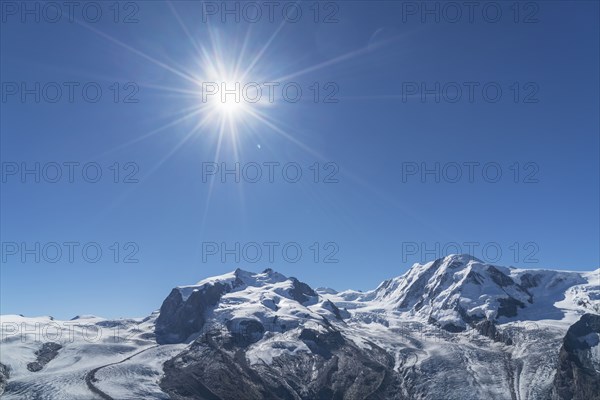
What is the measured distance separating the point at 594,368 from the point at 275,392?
11320 centimetres

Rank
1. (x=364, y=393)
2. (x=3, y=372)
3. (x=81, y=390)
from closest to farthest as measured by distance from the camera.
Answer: (x=81, y=390)
(x=3, y=372)
(x=364, y=393)

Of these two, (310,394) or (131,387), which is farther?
(310,394)

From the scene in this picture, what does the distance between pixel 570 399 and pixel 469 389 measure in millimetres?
32075

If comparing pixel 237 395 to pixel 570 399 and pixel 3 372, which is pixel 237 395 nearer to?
pixel 3 372

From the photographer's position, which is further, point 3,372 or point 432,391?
point 432,391

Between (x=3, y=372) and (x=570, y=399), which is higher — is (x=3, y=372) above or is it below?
above

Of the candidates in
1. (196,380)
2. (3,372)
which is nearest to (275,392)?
(196,380)

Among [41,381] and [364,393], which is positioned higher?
[41,381]

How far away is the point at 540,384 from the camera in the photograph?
19688 centimetres

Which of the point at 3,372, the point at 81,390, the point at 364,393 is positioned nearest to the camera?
the point at 81,390

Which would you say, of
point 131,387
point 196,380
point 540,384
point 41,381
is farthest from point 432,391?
point 41,381

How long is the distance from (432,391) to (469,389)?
12805 millimetres

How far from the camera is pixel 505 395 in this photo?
191 metres

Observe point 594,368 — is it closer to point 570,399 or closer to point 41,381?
point 570,399
